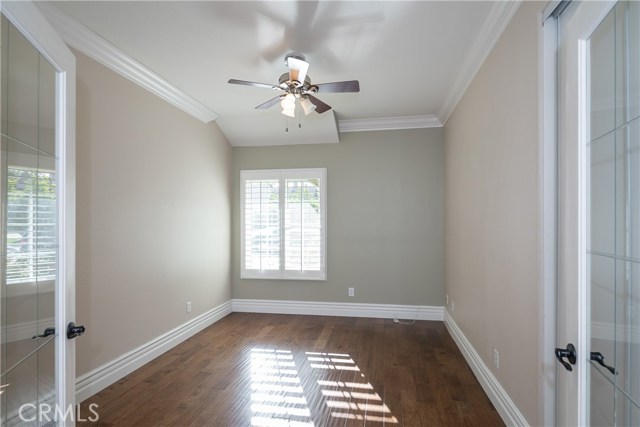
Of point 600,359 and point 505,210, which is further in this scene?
point 505,210

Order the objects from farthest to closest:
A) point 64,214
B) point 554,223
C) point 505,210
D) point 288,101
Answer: point 288,101 → point 505,210 → point 554,223 → point 64,214

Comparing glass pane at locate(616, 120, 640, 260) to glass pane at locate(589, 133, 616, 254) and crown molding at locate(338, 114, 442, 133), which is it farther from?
crown molding at locate(338, 114, 442, 133)

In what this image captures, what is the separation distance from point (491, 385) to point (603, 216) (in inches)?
72.4

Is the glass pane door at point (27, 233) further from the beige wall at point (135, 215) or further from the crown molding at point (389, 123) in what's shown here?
the crown molding at point (389, 123)

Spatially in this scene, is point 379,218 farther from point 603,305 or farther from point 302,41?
point 603,305

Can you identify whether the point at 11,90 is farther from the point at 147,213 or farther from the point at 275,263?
the point at 275,263

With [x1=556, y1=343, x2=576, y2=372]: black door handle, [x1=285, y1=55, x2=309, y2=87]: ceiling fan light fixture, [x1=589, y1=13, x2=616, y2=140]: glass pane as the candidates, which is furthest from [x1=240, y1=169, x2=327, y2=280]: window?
[x1=589, y1=13, x2=616, y2=140]: glass pane

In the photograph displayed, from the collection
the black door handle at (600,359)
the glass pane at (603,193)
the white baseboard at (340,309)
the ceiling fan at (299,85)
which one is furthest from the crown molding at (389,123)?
the black door handle at (600,359)

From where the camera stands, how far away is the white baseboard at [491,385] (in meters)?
1.96

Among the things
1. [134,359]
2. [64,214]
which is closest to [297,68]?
[64,214]

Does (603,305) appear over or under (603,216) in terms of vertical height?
under

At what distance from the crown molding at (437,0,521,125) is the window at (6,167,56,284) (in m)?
2.69

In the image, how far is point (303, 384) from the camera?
267cm

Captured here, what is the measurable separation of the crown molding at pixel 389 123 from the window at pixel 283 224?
2.49 ft
